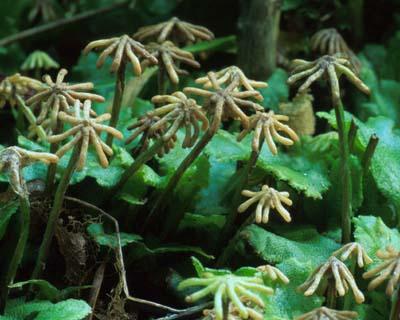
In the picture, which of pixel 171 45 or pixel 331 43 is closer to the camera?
pixel 171 45

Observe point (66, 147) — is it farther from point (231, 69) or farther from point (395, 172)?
point (395, 172)

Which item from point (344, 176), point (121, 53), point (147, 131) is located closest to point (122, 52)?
point (121, 53)

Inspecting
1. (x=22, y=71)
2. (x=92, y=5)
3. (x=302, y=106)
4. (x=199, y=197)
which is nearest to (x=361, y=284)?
(x=199, y=197)

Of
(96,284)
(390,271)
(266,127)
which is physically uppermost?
(266,127)

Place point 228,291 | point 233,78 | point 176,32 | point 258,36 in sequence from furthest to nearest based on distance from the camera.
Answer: point 258,36 < point 176,32 < point 233,78 < point 228,291

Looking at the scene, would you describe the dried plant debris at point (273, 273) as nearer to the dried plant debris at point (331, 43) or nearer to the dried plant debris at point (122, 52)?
the dried plant debris at point (122, 52)

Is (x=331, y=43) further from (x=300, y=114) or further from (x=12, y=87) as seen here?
(x=12, y=87)
